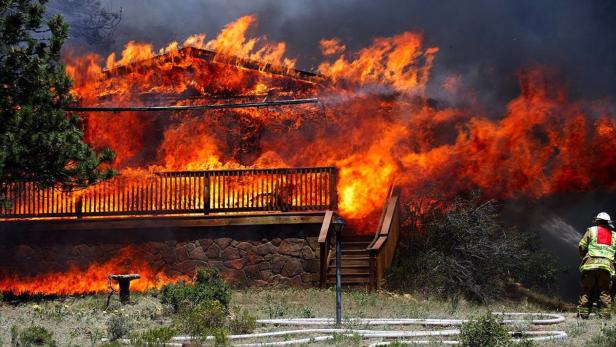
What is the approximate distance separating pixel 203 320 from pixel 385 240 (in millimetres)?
7793

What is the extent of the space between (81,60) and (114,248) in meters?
5.98

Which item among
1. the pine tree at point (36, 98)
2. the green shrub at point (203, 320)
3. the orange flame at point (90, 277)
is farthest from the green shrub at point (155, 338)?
the orange flame at point (90, 277)

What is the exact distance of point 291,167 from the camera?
22.5 metres

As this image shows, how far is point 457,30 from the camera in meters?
23.9

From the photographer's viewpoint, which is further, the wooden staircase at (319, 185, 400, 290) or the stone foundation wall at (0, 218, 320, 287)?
the stone foundation wall at (0, 218, 320, 287)

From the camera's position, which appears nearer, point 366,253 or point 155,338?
point 155,338

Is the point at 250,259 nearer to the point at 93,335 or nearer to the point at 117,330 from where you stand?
the point at 93,335

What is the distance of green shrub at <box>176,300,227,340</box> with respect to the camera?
12.4 m

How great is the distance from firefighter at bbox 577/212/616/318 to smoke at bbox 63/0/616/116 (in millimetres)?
6667

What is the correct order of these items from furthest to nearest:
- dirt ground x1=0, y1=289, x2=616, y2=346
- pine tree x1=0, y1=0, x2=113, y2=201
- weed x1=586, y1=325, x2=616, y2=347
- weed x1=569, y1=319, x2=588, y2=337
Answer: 1. pine tree x1=0, y1=0, x2=113, y2=201
2. dirt ground x1=0, y1=289, x2=616, y2=346
3. weed x1=569, y1=319, x2=588, y2=337
4. weed x1=586, y1=325, x2=616, y2=347

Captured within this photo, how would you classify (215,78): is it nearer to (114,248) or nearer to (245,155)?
(245,155)

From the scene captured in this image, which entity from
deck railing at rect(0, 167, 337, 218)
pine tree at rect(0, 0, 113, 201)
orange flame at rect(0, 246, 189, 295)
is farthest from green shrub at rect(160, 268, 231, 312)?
deck railing at rect(0, 167, 337, 218)

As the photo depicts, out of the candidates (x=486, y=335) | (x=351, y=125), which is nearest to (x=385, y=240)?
(x=351, y=125)

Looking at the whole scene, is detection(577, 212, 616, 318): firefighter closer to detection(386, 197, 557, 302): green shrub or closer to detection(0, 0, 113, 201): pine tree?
detection(386, 197, 557, 302): green shrub
